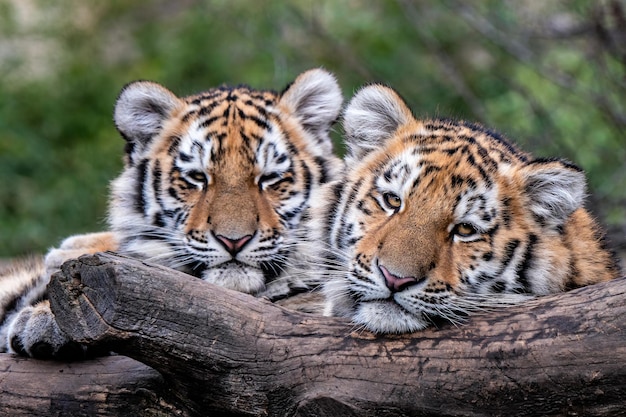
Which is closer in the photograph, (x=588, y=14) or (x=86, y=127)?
(x=588, y=14)

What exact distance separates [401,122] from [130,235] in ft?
4.93

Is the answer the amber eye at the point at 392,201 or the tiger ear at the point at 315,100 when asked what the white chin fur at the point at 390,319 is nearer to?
the amber eye at the point at 392,201

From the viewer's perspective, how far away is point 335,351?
318cm

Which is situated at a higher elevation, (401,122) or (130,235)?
(401,122)

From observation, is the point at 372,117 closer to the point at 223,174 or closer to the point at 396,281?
the point at 223,174

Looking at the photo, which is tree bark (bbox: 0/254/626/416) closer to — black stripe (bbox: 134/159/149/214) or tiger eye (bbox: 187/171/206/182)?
tiger eye (bbox: 187/171/206/182)

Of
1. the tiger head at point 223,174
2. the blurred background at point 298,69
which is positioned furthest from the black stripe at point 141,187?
the blurred background at point 298,69

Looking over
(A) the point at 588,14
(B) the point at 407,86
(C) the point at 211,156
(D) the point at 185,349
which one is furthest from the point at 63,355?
(B) the point at 407,86

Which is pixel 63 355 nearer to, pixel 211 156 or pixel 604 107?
pixel 211 156

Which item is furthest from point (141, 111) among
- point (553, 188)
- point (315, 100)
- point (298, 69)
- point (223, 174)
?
point (298, 69)

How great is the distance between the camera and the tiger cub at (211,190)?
4008 mm

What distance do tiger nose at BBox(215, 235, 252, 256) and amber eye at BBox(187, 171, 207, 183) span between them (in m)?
0.38

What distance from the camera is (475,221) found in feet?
10.9

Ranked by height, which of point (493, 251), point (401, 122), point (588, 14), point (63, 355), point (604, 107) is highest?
point (588, 14)
